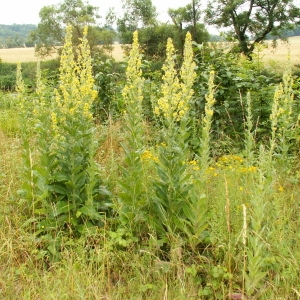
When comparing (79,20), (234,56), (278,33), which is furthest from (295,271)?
(79,20)

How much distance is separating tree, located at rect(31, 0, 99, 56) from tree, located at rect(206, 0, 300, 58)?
473 inches

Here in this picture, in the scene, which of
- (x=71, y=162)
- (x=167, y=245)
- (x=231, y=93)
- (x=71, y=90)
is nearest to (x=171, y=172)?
(x=167, y=245)

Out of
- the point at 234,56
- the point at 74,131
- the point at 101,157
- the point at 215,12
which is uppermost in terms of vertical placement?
the point at 215,12

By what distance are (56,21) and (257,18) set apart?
18.1 metres

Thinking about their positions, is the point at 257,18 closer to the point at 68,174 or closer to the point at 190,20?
the point at 190,20

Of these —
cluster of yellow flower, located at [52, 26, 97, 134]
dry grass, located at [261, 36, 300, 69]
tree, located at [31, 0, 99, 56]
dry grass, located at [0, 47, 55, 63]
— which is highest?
tree, located at [31, 0, 99, 56]

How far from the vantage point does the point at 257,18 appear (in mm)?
26625

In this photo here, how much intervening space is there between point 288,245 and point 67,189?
6.73 feet

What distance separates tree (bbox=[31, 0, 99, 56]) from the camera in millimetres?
32594

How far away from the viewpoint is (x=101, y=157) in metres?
5.09

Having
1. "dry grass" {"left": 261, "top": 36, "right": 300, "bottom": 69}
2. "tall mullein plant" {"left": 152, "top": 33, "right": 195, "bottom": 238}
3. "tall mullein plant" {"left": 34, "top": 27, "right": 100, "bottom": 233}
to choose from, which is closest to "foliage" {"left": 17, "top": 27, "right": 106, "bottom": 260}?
"tall mullein plant" {"left": 34, "top": 27, "right": 100, "bottom": 233}

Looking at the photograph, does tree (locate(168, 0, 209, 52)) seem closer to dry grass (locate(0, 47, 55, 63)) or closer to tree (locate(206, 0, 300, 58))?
Result: tree (locate(206, 0, 300, 58))

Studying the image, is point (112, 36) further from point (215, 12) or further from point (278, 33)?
point (278, 33)

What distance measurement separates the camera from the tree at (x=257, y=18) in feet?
86.4
